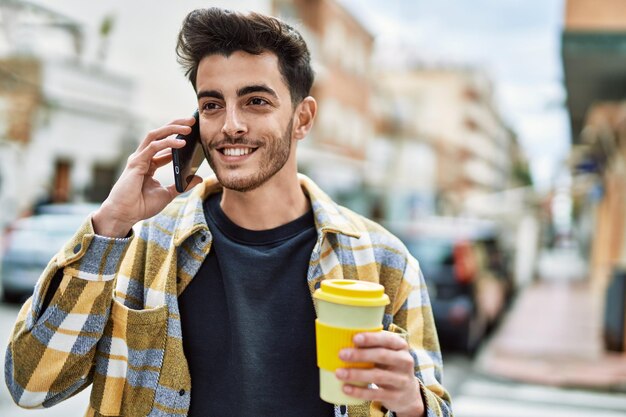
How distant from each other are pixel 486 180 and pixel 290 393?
298 ft

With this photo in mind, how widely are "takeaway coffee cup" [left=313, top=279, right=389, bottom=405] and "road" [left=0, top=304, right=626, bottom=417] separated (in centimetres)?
498

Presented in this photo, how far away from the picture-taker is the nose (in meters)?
1.75

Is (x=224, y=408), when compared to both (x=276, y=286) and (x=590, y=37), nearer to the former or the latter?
(x=276, y=286)

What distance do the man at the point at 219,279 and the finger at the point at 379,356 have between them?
267 mm

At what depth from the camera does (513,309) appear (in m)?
14.8

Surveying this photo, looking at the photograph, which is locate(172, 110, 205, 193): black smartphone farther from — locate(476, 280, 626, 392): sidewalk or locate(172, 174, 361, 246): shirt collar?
locate(476, 280, 626, 392): sidewalk

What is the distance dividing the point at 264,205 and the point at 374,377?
724mm

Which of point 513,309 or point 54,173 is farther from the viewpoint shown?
point 54,173

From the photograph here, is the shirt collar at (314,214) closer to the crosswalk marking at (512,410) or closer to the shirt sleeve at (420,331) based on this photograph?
the shirt sleeve at (420,331)

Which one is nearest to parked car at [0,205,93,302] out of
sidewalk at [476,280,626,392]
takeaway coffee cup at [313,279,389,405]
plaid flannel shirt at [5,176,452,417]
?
sidewalk at [476,280,626,392]

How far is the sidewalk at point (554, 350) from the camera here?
802 cm

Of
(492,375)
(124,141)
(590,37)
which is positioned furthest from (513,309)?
(124,141)

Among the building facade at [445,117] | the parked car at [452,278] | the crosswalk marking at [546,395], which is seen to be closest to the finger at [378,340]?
the crosswalk marking at [546,395]

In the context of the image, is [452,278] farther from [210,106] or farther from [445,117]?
[445,117]
